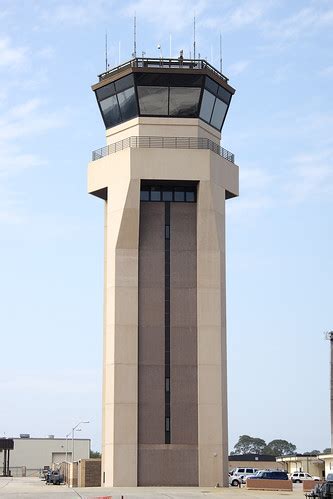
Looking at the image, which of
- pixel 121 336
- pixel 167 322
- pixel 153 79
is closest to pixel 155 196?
pixel 153 79

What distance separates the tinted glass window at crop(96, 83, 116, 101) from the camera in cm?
7344

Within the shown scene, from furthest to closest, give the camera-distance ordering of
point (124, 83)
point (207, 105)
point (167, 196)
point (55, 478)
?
point (55, 478) < point (207, 105) < point (167, 196) < point (124, 83)

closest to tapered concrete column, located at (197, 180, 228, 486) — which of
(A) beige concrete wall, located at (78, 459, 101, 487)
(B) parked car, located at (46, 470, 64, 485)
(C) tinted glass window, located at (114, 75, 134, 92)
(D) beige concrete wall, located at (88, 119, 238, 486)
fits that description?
(D) beige concrete wall, located at (88, 119, 238, 486)

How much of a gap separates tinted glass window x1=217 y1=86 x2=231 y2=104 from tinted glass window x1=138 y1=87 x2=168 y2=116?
514 centimetres

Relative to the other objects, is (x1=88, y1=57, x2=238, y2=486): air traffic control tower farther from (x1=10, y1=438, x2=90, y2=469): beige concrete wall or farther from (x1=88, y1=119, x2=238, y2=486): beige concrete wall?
(x1=10, y1=438, x2=90, y2=469): beige concrete wall

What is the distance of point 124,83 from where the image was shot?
237ft

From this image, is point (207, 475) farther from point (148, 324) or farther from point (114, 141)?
point (114, 141)

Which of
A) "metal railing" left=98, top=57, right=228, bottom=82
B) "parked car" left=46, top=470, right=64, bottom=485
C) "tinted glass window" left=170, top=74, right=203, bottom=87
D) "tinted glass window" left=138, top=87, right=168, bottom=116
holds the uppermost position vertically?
"metal railing" left=98, top=57, right=228, bottom=82

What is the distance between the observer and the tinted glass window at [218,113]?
7538 cm

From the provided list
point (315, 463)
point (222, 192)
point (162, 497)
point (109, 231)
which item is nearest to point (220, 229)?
point (222, 192)

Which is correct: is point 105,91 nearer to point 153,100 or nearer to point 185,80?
point 153,100

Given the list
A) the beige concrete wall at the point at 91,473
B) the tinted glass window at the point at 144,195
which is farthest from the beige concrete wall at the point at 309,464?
the tinted glass window at the point at 144,195

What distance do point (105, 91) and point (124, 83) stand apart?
2507 mm

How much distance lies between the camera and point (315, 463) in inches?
5034
